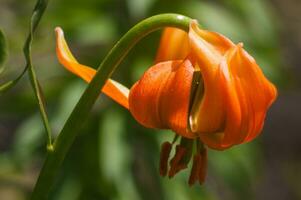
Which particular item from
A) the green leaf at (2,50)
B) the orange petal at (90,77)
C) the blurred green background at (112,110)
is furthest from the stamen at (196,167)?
the blurred green background at (112,110)

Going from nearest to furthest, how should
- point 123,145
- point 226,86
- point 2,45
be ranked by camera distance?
point 226,86 < point 2,45 < point 123,145

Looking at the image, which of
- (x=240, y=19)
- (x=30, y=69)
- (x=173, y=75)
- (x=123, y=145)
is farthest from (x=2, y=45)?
(x=240, y=19)

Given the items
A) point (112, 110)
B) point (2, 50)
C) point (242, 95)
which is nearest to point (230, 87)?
point (242, 95)

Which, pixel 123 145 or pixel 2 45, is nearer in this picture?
pixel 2 45

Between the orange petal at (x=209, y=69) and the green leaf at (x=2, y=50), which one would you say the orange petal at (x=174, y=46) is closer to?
the orange petal at (x=209, y=69)

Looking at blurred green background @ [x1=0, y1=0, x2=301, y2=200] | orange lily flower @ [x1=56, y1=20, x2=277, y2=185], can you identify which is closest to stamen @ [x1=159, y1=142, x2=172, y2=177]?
orange lily flower @ [x1=56, y1=20, x2=277, y2=185]

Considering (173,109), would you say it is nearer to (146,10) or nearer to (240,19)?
(146,10)

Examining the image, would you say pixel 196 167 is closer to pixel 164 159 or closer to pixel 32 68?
pixel 164 159
